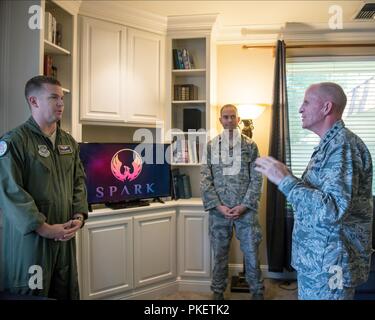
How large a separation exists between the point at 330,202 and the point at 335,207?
2cm

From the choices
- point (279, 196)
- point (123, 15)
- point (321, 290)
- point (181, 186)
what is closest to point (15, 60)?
point (123, 15)

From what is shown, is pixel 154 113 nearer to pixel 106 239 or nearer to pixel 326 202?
pixel 106 239

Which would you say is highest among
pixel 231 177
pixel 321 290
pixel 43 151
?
pixel 43 151

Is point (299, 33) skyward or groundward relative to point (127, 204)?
skyward

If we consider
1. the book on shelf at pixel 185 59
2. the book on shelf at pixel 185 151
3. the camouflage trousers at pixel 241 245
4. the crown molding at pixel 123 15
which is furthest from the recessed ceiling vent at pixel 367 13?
the camouflage trousers at pixel 241 245

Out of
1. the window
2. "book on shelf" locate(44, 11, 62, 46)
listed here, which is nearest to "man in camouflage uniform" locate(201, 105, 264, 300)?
the window

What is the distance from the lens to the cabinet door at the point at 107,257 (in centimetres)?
245

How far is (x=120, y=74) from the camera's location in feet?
9.21

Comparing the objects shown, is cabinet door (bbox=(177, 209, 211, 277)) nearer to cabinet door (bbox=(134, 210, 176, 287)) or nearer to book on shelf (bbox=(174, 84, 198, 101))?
cabinet door (bbox=(134, 210, 176, 287))

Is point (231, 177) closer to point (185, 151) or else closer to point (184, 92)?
point (185, 151)

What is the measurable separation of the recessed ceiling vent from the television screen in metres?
1.96

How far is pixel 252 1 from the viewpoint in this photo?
272 centimetres

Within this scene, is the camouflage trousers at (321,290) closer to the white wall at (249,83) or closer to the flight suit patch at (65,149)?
the flight suit patch at (65,149)
